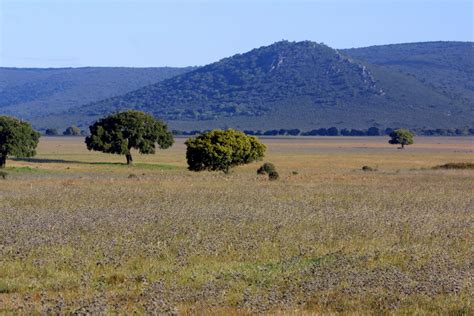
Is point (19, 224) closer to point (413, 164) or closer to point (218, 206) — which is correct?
point (218, 206)

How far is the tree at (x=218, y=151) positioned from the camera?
2398 inches

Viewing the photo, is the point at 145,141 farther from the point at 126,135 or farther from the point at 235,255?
the point at 235,255

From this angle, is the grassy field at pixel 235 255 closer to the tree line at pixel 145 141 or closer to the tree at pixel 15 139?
the tree line at pixel 145 141

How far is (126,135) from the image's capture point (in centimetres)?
8088

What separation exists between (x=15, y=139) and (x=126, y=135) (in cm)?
1209

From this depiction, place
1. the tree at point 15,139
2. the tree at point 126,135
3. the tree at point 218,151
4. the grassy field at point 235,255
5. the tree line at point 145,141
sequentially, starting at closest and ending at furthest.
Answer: the grassy field at point 235,255 → the tree at point 218,151 → the tree line at point 145,141 → the tree at point 15,139 → the tree at point 126,135

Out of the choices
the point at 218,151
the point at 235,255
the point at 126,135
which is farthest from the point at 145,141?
the point at 235,255

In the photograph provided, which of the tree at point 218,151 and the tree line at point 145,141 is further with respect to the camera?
the tree line at point 145,141

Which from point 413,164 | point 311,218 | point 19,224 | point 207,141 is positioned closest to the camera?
point 19,224

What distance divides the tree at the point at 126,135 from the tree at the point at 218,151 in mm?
18633

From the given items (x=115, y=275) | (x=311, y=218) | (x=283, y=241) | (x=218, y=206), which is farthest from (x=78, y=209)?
(x=115, y=275)

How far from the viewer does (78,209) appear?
27.6 meters

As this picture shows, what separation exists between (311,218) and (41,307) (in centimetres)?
1348

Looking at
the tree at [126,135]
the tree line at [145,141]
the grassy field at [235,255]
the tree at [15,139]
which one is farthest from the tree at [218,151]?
the grassy field at [235,255]
